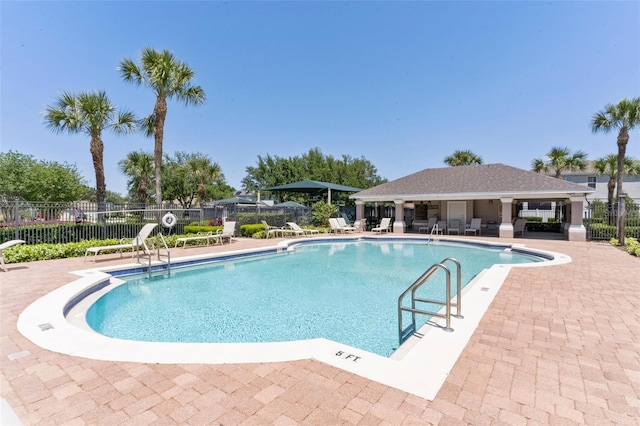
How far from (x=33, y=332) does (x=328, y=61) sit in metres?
20.5

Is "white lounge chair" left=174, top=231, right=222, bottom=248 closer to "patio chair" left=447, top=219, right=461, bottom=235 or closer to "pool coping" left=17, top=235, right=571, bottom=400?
"pool coping" left=17, top=235, right=571, bottom=400

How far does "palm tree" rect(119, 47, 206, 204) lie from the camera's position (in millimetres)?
16219

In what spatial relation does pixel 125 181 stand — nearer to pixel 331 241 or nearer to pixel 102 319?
pixel 331 241

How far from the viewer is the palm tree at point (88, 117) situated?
15.5m

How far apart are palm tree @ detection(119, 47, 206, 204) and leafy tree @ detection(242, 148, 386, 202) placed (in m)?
22.0

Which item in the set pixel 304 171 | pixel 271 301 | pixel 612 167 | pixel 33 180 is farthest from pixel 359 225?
pixel 33 180

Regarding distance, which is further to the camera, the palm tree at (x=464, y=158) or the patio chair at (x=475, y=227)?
the palm tree at (x=464, y=158)

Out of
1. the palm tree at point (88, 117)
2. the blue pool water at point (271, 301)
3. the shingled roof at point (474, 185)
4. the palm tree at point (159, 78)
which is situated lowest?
the blue pool water at point (271, 301)

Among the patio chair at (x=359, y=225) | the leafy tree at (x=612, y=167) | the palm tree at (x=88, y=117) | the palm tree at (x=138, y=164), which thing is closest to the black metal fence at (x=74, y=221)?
the palm tree at (x=88, y=117)

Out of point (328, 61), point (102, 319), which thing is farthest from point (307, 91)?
point (102, 319)

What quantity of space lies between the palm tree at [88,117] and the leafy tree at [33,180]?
38.0 ft

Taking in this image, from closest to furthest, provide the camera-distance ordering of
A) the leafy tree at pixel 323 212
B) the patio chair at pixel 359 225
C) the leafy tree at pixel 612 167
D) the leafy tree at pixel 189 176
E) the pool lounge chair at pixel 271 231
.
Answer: the pool lounge chair at pixel 271 231 < the patio chair at pixel 359 225 < the leafy tree at pixel 323 212 < the leafy tree at pixel 612 167 < the leafy tree at pixel 189 176

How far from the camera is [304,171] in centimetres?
4162

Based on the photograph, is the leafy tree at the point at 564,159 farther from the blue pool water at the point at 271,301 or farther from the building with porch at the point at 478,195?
the blue pool water at the point at 271,301
